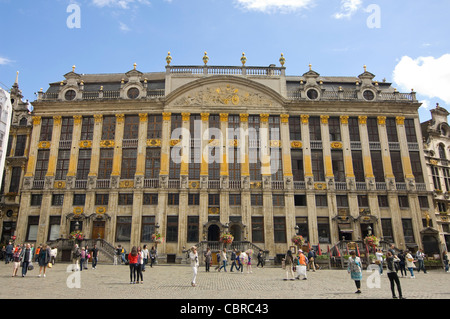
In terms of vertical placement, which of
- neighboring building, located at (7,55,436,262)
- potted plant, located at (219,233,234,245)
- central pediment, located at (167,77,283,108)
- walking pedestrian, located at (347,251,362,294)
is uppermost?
central pediment, located at (167,77,283,108)

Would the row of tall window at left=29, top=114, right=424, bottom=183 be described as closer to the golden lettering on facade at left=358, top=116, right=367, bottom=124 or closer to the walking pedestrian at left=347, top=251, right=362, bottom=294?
the golden lettering on facade at left=358, top=116, right=367, bottom=124

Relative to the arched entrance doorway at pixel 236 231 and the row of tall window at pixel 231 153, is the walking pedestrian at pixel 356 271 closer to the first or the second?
the arched entrance doorway at pixel 236 231

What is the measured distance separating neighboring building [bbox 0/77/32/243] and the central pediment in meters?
16.7

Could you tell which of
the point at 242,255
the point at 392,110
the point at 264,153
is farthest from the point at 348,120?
the point at 242,255

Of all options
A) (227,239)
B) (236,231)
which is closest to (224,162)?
(236,231)

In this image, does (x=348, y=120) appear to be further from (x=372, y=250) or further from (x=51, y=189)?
(x=51, y=189)

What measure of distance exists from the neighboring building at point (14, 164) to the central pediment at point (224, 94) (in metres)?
16.7

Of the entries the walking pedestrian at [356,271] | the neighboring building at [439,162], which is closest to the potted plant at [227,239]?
the walking pedestrian at [356,271]

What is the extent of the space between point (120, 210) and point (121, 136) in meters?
7.96

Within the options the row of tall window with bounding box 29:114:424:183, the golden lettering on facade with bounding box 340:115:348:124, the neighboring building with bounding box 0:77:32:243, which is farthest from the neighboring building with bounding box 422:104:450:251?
the neighboring building with bounding box 0:77:32:243

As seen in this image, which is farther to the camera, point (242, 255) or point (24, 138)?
point (24, 138)

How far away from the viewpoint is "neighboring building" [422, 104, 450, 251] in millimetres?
35875

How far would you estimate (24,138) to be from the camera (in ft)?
123
